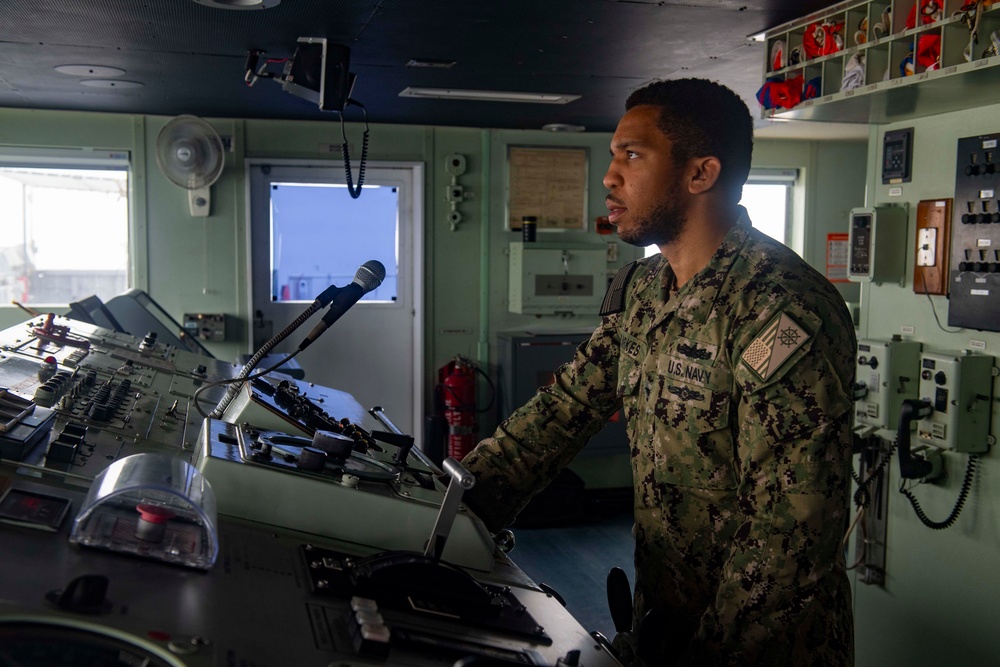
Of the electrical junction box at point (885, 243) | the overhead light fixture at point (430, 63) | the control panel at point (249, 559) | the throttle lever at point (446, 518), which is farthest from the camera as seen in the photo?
the overhead light fixture at point (430, 63)

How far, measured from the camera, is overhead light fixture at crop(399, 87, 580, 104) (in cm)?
429

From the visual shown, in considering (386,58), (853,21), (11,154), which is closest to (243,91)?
(386,58)

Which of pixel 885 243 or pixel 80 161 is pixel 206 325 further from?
pixel 885 243

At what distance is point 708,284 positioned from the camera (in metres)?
1.59

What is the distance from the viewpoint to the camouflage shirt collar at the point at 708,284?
5.17 feet

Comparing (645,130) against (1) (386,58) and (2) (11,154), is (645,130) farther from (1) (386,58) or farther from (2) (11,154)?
(2) (11,154)

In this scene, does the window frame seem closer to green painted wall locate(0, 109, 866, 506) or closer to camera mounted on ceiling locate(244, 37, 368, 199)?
green painted wall locate(0, 109, 866, 506)

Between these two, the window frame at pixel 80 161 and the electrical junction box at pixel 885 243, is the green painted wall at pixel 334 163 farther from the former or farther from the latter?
the electrical junction box at pixel 885 243

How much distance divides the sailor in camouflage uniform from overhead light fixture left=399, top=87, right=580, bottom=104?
8.80ft

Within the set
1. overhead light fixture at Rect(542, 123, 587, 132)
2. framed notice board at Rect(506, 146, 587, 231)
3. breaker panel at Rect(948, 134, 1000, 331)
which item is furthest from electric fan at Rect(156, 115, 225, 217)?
breaker panel at Rect(948, 134, 1000, 331)

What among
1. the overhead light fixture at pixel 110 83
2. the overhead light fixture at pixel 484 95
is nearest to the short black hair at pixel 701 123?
the overhead light fixture at pixel 484 95

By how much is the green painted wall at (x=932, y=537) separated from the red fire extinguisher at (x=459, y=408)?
8.63ft

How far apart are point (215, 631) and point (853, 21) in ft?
8.68

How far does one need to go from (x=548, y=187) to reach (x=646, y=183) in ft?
13.5
